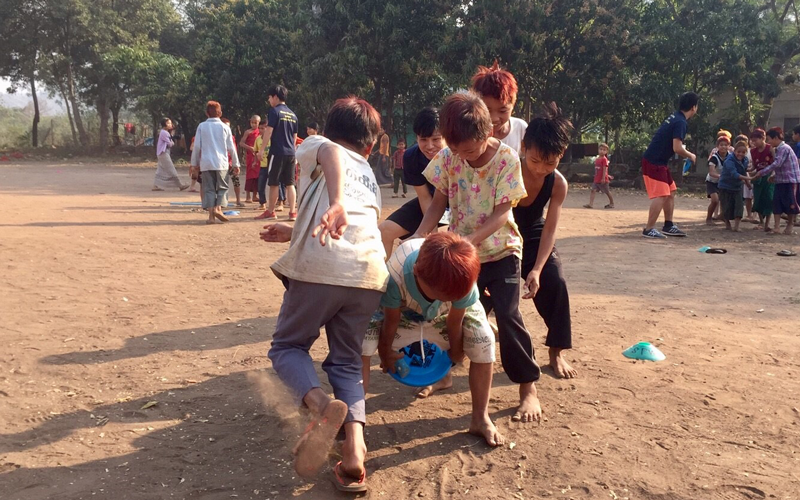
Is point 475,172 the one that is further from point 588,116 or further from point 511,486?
point 588,116

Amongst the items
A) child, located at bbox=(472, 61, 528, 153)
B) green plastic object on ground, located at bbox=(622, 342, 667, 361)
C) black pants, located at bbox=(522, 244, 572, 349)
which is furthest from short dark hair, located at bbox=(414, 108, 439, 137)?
green plastic object on ground, located at bbox=(622, 342, 667, 361)

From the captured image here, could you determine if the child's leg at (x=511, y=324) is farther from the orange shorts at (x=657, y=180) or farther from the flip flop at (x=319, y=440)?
the orange shorts at (x=657, y=180)

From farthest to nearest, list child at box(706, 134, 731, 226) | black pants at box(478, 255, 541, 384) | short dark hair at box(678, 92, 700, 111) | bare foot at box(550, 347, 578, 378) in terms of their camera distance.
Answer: child at box(706, 134, 731, 226)
short dark hair at box(678, 92, 700, 111)
bare foot at box(550, 347, 578, 378)
black pants at box(478, 255, 541, 384)

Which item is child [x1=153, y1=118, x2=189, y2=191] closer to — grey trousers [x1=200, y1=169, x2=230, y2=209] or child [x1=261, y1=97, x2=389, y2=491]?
grey trousers [x1=200, y1=169, x2=230, y2=209]

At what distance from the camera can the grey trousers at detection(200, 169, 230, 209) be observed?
9912 millimetres

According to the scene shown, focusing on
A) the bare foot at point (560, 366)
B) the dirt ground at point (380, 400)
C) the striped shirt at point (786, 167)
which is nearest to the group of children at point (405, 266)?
the dirt ground at point (380, 400)

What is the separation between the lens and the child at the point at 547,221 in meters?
3.60

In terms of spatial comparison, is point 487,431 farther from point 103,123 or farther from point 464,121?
point 103,123

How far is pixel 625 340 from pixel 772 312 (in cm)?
171

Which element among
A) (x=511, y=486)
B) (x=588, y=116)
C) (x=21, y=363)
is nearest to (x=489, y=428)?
(x=511, y=486)

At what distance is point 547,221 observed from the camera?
149 inches

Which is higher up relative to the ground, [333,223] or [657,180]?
[657,180]

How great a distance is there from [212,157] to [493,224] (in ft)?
24.2

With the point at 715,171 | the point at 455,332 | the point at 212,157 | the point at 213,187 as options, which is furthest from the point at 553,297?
the point at 715,171
